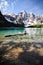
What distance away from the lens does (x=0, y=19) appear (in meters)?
173

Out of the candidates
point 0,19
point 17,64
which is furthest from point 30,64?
point 0,19

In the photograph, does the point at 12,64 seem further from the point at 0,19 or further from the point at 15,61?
the point at 0,19

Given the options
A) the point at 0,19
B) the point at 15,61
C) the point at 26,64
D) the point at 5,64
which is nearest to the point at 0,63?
the point at 5,64

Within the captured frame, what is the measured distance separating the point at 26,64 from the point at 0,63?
139 cm

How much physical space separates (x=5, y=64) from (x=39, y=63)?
1772 mm

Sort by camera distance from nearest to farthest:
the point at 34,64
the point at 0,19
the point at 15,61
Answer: the point at 34,64 < the point at 15,61 < the point at 0,19

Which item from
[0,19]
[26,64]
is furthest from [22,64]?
[0,19]

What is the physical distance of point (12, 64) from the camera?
5.82 m

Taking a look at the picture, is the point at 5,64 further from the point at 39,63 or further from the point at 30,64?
the point at 39,63

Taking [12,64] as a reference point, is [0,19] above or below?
below

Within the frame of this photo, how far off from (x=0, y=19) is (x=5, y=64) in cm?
17124

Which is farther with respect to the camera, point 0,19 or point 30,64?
point 0,19

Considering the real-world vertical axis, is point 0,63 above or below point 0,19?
above

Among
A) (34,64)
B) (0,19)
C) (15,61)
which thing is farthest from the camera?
(0,19)
